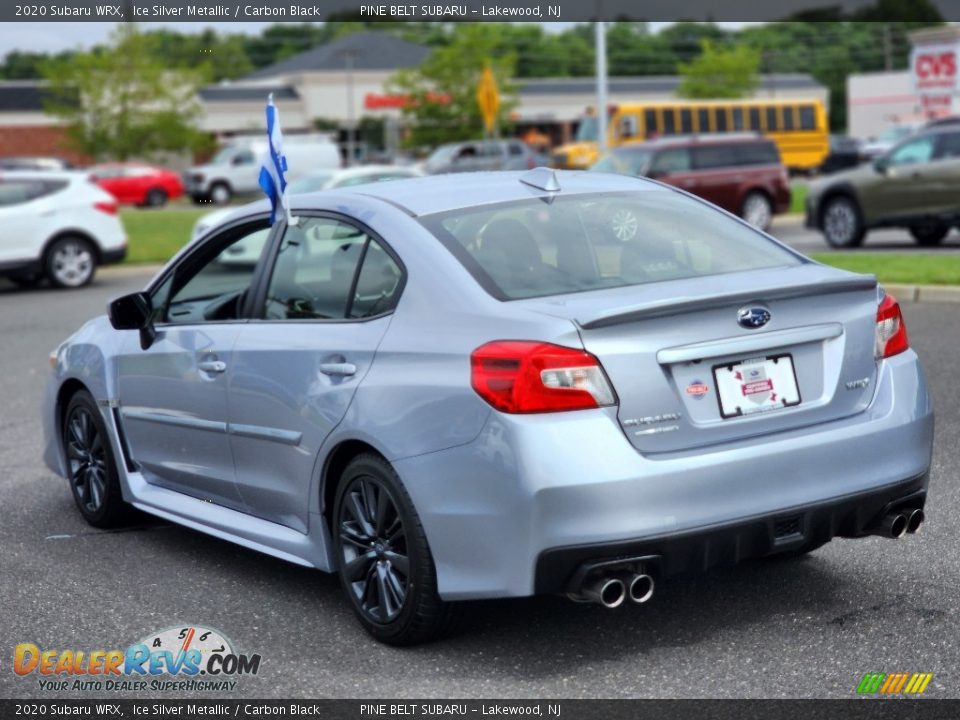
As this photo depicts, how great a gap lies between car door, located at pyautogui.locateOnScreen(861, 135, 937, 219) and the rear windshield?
14.1m

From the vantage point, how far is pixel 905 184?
736 inches

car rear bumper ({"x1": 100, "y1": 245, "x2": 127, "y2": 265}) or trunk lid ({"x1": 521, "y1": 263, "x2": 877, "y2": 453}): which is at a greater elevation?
trunk lid ({"x1": 521, "y1": 263, "x2": 877, "y2": 453})

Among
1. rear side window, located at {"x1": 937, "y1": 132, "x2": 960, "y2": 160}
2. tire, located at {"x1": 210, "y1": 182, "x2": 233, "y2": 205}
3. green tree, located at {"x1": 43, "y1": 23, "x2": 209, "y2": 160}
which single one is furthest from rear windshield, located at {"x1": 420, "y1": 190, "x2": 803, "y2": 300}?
green tree, located at {"x1": 43, "y1": 23, "x2": 209, "y2": 160}

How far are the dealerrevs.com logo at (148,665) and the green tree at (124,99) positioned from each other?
59899 mm

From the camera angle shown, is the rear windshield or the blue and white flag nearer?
the rear windshield

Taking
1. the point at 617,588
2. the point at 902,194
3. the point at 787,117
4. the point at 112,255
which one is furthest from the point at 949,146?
the point at 787,117

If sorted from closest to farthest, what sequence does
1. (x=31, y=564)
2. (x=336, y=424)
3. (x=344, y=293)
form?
(x=336, y=424) < (x=344, y=293) < (x=31, y=564)

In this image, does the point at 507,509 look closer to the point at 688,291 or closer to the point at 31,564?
the point at 688,291

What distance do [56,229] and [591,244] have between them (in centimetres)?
1626

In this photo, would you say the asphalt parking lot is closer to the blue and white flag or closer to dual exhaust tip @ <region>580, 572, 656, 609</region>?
dual exhaust tip @ <region>580, 572, 656, 609</region>

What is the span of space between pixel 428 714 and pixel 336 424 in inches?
42.5

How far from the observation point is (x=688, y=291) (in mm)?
4473

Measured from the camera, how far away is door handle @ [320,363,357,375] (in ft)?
15.7

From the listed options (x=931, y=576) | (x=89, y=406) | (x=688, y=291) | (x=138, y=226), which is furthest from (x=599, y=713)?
(x=138, y=226)
